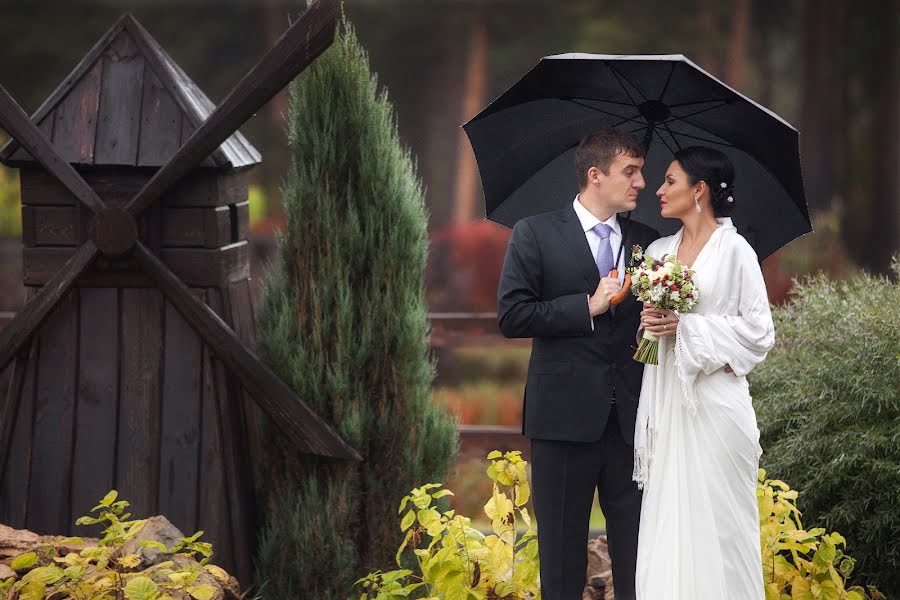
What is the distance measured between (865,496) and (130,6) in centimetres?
1445

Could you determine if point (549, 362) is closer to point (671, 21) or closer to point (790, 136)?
point (790, 136)

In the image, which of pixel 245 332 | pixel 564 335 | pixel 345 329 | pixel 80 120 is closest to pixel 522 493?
pixel 564 335

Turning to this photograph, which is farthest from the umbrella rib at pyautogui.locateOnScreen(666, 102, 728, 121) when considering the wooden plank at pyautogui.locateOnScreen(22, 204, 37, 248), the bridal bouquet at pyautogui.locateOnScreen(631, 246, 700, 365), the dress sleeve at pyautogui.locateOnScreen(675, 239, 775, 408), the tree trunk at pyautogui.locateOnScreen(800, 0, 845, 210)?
the tree trunk at pyautogui.locateOnScreen(800, 0, 845, 210)

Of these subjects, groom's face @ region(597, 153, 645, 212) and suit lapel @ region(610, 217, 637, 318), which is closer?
groom's face @ region(597, 153, 645, 212)

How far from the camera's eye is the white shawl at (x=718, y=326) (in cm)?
357

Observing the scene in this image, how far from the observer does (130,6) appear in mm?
16422

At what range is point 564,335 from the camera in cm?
370

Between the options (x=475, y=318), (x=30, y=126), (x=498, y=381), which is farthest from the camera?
(x=498, y=381)

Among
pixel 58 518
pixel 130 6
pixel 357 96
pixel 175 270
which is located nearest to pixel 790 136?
pixel 357 96

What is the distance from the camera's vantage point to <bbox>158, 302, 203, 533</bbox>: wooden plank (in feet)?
15.6

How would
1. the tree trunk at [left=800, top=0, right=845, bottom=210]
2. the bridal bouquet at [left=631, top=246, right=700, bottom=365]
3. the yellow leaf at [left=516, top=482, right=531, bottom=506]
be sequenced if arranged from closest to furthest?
1. the bridal bouquet at [left=631, top=246, right=700, bottom=365]
2. the yellow leaf at [left=516, top=482, right=531, bottom=506]
3. the tree trunk at [left=800, top=0, right=845, bottom=210]

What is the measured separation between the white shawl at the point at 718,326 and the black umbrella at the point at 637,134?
302 millimetres

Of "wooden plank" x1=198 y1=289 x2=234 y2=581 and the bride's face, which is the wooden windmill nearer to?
"wooden plank" x1=198 y1=289 x2=234 y2=581

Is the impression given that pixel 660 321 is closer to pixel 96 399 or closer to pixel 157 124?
pixel 157 124
